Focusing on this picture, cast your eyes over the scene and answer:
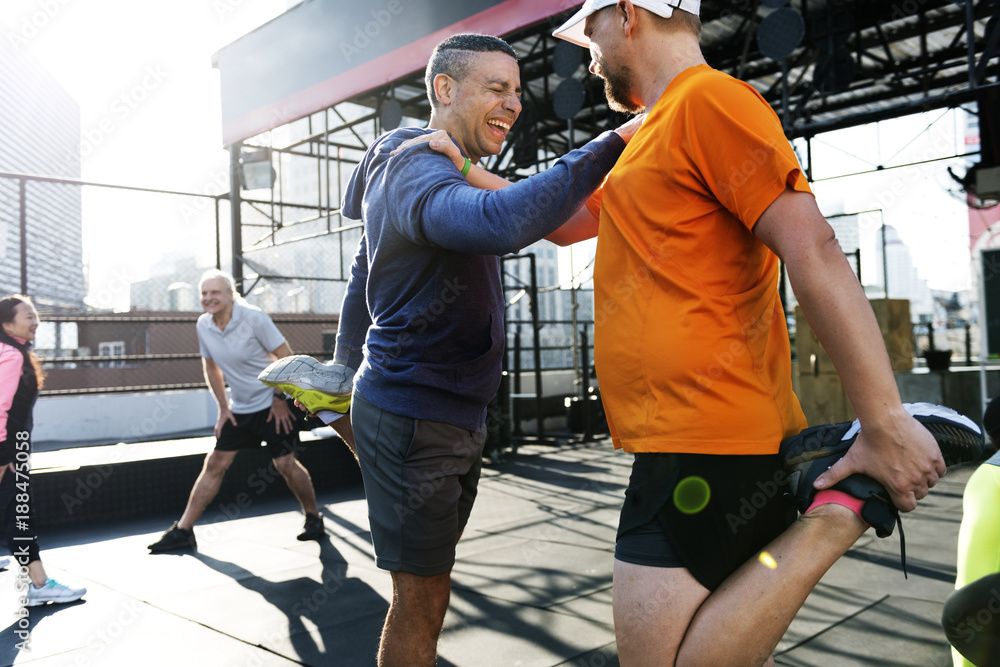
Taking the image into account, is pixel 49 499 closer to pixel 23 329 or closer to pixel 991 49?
pixel 23 329

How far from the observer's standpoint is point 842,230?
9.71 m

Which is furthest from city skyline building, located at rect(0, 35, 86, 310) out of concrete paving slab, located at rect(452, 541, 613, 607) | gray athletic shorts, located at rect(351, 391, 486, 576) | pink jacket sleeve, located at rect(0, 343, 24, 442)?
gray athletic shorts, located at rect(351, 391, 486, 576)

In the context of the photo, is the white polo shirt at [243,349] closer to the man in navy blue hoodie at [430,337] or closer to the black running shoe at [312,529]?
the black running shoe at [312,529]

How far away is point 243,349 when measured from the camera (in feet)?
15.9

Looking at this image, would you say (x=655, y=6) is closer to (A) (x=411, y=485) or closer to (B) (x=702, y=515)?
(B) (x=702, y=515)

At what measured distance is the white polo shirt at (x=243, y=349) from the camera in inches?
192

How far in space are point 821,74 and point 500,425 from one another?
5.90m

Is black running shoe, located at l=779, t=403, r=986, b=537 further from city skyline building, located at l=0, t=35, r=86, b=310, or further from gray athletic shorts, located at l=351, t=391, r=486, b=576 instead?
city skyline building, located at l=0, t=35, r=86, b=310

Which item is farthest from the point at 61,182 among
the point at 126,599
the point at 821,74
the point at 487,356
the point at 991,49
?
the point at 991,49

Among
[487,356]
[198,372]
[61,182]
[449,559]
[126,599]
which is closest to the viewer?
[449,559]

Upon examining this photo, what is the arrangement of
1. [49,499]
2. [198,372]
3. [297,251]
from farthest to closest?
[297,251]
[198,372]
[49,499]

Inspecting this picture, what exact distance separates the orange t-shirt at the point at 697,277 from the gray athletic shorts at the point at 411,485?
53 centimetres

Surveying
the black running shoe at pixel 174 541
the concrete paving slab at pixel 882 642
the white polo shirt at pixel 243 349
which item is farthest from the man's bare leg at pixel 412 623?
the black running shoe at pixel 174 541

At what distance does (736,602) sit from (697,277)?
0.55 m
